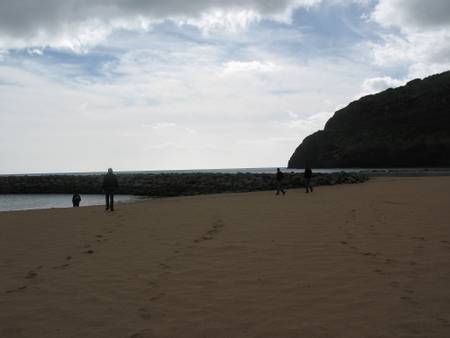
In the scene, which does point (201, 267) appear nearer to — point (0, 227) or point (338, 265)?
point (338, 265)

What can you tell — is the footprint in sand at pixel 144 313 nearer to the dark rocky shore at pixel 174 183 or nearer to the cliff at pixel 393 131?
the dark rocky shore at pixel 174 183

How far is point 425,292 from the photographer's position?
4.96m

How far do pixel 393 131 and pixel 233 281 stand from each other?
11212 cm

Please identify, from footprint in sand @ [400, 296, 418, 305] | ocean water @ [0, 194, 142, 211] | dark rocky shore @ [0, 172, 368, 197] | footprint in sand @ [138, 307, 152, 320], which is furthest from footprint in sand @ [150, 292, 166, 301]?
dark rocky shore @ [0, 172, 368, 197]

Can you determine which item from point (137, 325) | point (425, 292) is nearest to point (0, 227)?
point (137, 325)

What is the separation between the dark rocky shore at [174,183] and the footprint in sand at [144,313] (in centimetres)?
3133

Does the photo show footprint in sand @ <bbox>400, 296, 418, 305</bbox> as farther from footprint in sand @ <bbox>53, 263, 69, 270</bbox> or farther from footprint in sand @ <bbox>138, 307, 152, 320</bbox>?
footprint in sand @ <bbox>53, 263, 69, 270</bbox>

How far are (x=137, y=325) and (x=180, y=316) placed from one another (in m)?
0.45

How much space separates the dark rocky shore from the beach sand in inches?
1075

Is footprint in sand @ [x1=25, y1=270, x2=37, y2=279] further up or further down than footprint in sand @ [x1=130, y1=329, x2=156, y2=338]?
further up

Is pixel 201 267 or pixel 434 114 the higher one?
pixel 434 114

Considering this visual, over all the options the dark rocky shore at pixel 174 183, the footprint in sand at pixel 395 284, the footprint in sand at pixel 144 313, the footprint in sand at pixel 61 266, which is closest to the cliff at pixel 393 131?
the dark rocky shore at pixel 174 183

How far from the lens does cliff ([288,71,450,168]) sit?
3957 inches

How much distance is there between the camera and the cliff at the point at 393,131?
100m
